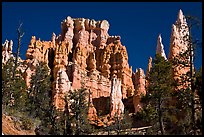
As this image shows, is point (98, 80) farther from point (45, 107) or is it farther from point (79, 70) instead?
point (45, 107)

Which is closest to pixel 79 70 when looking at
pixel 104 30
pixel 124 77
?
pixel 124 77

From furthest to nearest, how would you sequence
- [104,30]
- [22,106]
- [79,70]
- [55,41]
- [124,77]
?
[104,30]
[55,41]
[124,77]
[79,70]
[22,106]

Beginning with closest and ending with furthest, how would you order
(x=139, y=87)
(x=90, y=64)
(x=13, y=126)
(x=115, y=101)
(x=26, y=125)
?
1. (x=13, y=126)
2. (x=26, y=125)
3. (x=115, y=101)
4. (x=139, y=87)
5. (x=90, y=64)

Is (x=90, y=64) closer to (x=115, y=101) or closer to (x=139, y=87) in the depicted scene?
(x=139, y=87)

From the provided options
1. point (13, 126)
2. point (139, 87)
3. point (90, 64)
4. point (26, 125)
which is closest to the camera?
point (13, 126)

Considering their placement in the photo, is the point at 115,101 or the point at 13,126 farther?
the point at 115,101

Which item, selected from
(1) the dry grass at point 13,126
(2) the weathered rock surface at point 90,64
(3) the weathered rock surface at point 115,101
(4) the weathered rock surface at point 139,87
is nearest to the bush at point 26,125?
(1) the dry grass at point 13,126

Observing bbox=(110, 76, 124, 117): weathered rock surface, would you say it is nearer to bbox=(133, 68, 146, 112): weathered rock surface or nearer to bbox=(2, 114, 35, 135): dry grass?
bbox=(133, 68, 146, 112): weathered rock surface

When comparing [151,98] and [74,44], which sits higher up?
[74,44]

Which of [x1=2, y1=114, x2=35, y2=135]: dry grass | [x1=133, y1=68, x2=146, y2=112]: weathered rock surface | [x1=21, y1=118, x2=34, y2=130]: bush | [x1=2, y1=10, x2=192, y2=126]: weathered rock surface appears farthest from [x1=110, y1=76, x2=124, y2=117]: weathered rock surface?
[x1=2, y1=114, x2=35, y2=135]: dry grass

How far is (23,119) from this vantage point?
29.8 metres

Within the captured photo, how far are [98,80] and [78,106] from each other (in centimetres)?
3777

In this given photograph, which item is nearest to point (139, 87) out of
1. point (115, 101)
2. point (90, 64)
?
point (115, 101)

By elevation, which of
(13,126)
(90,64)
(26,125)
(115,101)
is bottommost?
(13,126)
